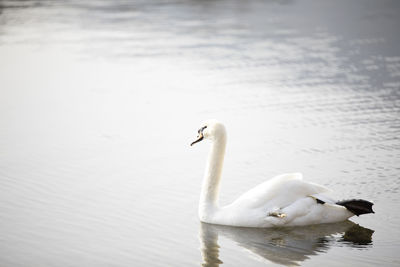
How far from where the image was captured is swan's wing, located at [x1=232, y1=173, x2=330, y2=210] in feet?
24.6

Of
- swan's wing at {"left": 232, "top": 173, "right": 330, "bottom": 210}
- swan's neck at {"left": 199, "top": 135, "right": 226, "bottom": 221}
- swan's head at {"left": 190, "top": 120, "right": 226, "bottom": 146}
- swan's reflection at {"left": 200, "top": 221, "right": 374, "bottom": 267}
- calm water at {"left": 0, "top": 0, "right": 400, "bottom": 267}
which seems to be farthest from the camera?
swan's head at {"left": 190, "top": 120, "right": 226, "bottom": 146}

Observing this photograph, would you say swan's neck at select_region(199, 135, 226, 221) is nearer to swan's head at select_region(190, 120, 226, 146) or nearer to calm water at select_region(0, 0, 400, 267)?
swan's head at select_region(190, 120, 226, 146)

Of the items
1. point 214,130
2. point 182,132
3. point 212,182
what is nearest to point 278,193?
point 212,182

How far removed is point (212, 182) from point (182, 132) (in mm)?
3085

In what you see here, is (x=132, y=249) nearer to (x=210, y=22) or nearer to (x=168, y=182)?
(x=168, y=182)

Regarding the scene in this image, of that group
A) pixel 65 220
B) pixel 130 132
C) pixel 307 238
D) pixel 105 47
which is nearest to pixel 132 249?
pixel 65 220

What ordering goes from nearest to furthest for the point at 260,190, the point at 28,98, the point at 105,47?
the point at 260,190 < the point at 28,98 < the point at 105,47

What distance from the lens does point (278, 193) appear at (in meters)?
7.48

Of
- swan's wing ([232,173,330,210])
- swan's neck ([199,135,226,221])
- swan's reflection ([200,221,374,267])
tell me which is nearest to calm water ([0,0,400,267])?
swan's reflection ([200,221,374,267])

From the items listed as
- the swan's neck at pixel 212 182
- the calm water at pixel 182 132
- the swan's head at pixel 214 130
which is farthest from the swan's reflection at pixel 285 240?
the swan's head at pixel 214 130

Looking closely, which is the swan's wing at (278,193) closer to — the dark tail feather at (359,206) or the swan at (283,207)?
the swan at (283,207)

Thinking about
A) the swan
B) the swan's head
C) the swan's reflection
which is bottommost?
the swan's reflection

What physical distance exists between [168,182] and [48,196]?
4.61 feet

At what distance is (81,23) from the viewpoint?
2039 centimetres
